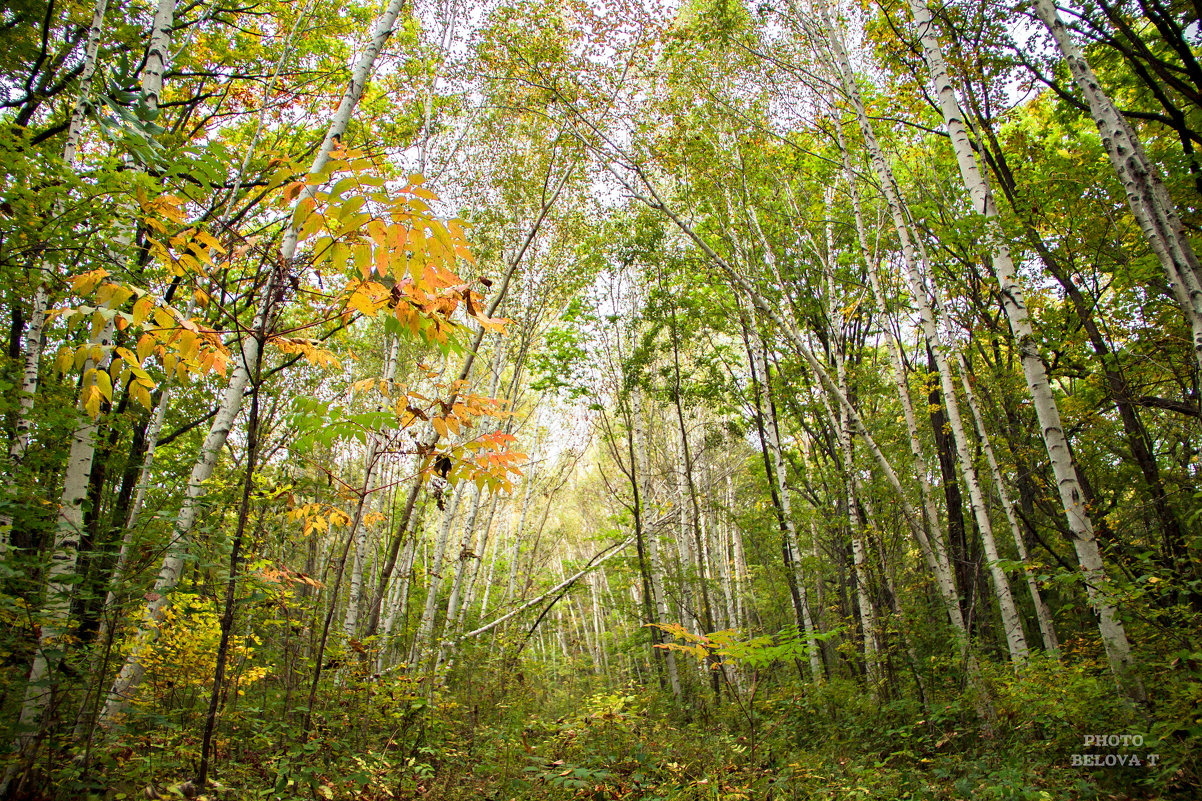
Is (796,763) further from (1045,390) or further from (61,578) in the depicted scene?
(61,578)

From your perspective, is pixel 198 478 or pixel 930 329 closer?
pixel 198 478

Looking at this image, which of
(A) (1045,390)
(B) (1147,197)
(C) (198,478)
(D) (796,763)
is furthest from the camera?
(A) (1045,390)

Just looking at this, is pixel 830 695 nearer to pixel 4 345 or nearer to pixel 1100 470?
pixel 1100 470

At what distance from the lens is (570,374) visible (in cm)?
995

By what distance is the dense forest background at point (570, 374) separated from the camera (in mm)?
2096

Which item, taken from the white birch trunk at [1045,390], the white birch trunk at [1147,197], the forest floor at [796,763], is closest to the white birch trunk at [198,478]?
the forest floor at [796,763]

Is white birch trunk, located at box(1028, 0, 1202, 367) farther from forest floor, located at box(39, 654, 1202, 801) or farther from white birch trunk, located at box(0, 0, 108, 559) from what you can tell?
white birch trunk, located at box(0, 0, 108, 559)

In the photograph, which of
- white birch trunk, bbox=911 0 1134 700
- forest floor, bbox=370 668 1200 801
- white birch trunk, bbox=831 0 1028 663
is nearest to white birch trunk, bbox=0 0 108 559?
forest floor, bbox=370 668 1200 801

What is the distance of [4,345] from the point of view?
5.86 meters

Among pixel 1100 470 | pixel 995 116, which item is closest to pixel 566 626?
pixel 1100 470

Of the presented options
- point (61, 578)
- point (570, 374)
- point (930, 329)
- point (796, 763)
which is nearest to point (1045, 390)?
point (930, 329)

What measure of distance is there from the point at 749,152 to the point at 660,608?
782cm

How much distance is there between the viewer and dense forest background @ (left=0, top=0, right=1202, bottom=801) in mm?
2096

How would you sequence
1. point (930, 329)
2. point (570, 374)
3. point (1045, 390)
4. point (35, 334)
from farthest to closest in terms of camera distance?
point (570, 374), point (930, 329), point (1045, 390), point (35, 334)
